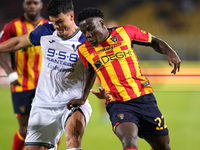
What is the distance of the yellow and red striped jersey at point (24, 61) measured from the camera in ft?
14.1

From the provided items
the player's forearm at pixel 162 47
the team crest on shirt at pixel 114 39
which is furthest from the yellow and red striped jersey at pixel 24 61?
the player's forearm at pixel 162 47

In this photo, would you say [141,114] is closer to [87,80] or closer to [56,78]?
[87,80]

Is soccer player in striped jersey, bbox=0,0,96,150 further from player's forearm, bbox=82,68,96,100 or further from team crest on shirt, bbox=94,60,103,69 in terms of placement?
team crest on shirt, bbox=94,60,103,69

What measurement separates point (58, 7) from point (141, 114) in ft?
4.33

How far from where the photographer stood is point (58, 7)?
117 inches

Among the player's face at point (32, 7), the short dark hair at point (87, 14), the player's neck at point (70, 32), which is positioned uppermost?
the player's face at point (32, 7)

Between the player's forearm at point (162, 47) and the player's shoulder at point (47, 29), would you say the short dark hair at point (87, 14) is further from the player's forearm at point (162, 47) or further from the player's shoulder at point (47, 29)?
the player's forearm at point (162, 47)

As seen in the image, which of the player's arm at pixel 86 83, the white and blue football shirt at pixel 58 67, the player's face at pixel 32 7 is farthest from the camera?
the player's face at pixel 32 7

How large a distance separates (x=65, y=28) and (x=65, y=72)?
0.45 m

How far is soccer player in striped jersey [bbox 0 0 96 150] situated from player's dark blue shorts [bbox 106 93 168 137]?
0.42 meters

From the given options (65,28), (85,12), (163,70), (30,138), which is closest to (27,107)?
(30,138)

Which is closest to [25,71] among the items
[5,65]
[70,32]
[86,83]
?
[5,65]

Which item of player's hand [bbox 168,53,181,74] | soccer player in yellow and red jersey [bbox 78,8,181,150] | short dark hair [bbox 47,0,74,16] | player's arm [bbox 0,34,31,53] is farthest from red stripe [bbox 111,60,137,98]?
player's arm [bbox 0,34,31,53]

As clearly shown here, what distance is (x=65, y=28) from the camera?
3.03 m
